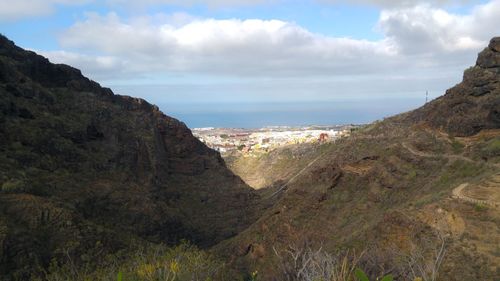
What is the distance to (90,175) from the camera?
1619 inches

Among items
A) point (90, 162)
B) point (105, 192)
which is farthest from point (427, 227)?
point (90, 162)

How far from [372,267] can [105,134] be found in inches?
1485

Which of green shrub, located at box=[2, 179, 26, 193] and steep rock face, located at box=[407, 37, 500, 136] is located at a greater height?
steep rock face, located at box=[407, 37, 500, 136]

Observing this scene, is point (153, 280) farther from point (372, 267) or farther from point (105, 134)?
point (105, 134)

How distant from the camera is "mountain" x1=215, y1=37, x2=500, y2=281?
23109 mm

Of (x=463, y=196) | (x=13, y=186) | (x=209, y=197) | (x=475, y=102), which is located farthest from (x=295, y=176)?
(x=13, y=186)

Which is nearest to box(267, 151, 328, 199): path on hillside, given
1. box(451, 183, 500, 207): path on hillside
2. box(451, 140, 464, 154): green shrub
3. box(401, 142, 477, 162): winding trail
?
box(401, 142, 477, 162): winding trail

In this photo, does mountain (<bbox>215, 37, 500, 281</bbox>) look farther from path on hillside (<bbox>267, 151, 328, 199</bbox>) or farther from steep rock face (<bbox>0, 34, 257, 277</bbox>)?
path on hillside (<bbox>267, 151, 328, 199</bbox>)

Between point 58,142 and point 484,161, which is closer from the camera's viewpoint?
point 484,161

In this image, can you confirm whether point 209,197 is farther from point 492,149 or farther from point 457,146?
point 492,149

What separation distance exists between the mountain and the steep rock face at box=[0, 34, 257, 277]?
817 centimetres

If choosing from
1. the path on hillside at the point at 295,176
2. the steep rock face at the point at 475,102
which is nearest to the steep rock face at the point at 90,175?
the path on hillside at the point at 295,176

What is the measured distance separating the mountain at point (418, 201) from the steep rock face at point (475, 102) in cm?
8

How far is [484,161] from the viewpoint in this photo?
108 ft
